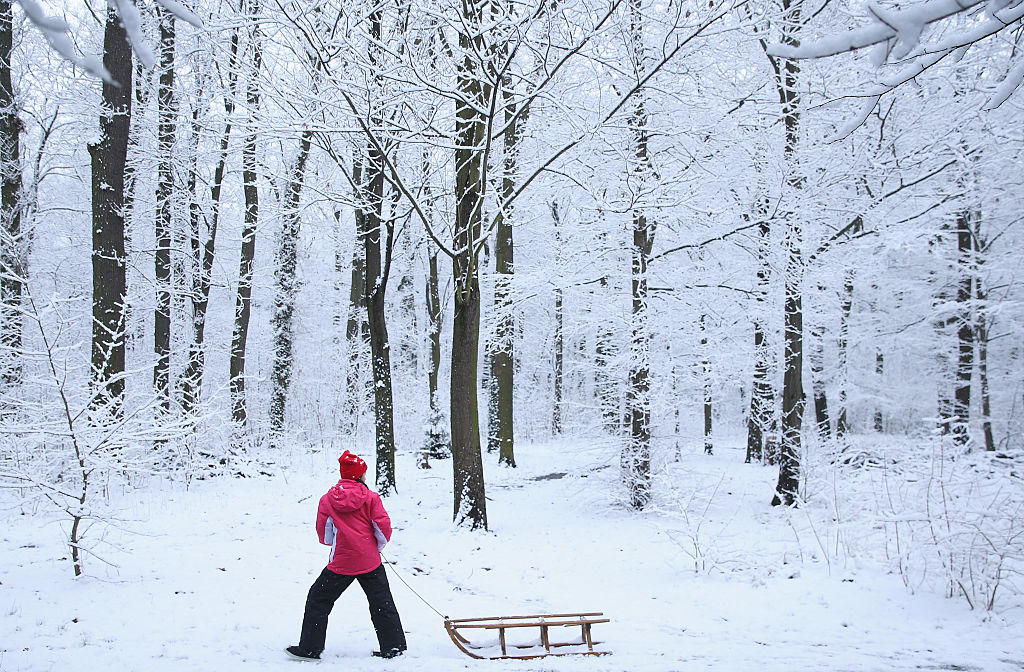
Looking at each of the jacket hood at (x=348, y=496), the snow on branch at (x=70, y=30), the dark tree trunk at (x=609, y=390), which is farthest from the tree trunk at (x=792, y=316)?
the snow on branch at (x=70, y=30)

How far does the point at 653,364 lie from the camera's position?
1045 cm

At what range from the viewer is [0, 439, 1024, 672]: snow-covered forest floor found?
Result: 454cm

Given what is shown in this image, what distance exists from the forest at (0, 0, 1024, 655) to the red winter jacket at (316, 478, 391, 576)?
2.07m

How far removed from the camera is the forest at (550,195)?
6.09 meters

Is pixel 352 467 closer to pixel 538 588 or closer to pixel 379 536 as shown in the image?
pixel 379 536

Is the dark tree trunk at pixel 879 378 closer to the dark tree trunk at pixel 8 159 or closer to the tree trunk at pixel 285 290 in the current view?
the tree trunk at pixel 285 290

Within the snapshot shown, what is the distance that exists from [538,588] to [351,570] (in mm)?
2736

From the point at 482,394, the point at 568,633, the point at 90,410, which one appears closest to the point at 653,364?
the point at 568,633

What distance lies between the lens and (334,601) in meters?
4.56

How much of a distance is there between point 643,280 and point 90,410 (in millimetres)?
8007

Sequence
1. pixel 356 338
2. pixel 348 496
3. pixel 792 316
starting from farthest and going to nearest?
pixel 356 338 < pixel 792 316 < pixel 348 496

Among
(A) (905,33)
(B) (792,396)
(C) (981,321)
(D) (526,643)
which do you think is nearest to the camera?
(A) (905,33)

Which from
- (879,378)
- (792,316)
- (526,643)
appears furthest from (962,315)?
(526,643)

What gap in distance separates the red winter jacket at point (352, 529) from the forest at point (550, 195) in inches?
81.4
